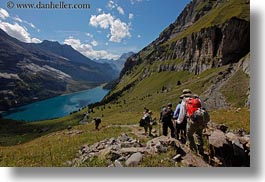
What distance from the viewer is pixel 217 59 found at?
238ft

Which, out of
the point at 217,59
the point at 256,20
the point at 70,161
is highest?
the point at 217,59

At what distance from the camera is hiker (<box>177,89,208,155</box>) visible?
31.7 ft

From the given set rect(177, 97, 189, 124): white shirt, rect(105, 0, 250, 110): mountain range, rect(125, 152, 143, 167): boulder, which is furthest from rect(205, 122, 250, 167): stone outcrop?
rect(105, 0, 250, 110): mountain range

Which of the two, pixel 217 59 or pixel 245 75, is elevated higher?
pixel 217 59

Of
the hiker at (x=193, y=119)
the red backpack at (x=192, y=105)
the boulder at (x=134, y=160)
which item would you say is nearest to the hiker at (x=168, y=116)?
the hiker at (x=193, y=119)

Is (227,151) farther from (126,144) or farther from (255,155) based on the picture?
(126,144)

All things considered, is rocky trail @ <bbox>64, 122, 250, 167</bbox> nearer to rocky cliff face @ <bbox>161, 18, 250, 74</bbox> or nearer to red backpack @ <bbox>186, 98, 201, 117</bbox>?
red backpack @ <bbox>186, 98, 201, 117</bbox>

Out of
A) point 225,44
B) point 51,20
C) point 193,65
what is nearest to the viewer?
point 51,20

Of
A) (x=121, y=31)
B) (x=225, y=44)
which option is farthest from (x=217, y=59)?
(x=121, y=31)

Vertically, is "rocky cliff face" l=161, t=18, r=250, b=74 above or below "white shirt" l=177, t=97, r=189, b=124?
above

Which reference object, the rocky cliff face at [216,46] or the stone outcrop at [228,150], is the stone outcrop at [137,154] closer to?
the stone outcrop at [228,150]

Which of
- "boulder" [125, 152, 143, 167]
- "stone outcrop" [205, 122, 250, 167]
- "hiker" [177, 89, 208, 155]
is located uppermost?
"hiker" [177, 89, 208, 155]

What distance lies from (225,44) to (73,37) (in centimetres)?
5997

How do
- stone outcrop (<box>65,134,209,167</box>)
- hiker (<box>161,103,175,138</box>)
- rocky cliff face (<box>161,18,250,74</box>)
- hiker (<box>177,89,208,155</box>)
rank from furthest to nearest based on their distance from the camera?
rocky cliff face (<box>161,18,250,74</box>), hiker (<box>161,103,175,138</box>), stone outcrop (<box>65,134,209,167</box>), hiker (<box>177,89,208,155</box>)
